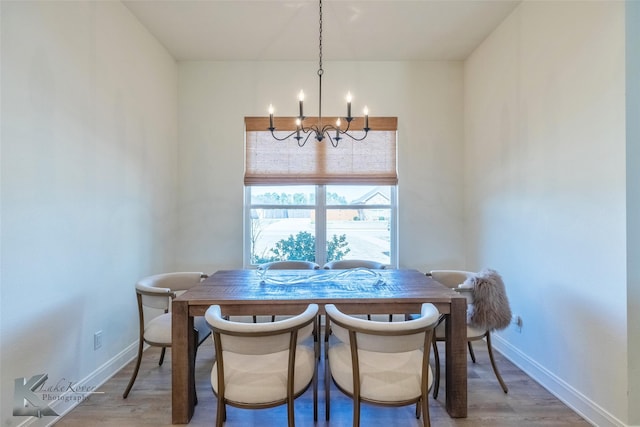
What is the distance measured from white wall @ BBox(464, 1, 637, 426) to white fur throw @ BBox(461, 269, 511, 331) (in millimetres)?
437

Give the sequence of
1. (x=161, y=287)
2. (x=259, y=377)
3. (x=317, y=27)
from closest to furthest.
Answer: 1. (x=259, y=377)
2. (x=161, y=287)
3. (x=317, y=27)

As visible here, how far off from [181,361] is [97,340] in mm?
966

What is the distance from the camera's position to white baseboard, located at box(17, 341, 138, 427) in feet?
5.53

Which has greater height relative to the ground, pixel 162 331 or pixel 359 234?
pixel 359 234

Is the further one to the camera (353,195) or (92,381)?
(353,195)

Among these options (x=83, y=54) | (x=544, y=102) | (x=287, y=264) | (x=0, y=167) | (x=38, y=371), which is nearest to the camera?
(x=0, y=167)

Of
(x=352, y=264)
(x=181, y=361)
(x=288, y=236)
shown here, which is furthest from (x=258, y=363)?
(x=288, y=236)

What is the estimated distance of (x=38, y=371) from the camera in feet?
5.51

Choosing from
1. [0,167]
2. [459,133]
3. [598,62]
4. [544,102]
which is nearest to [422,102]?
[459,133]

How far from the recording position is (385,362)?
1518 millimetres

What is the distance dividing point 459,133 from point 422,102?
56cm

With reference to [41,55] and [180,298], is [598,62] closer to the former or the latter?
[180,298]
